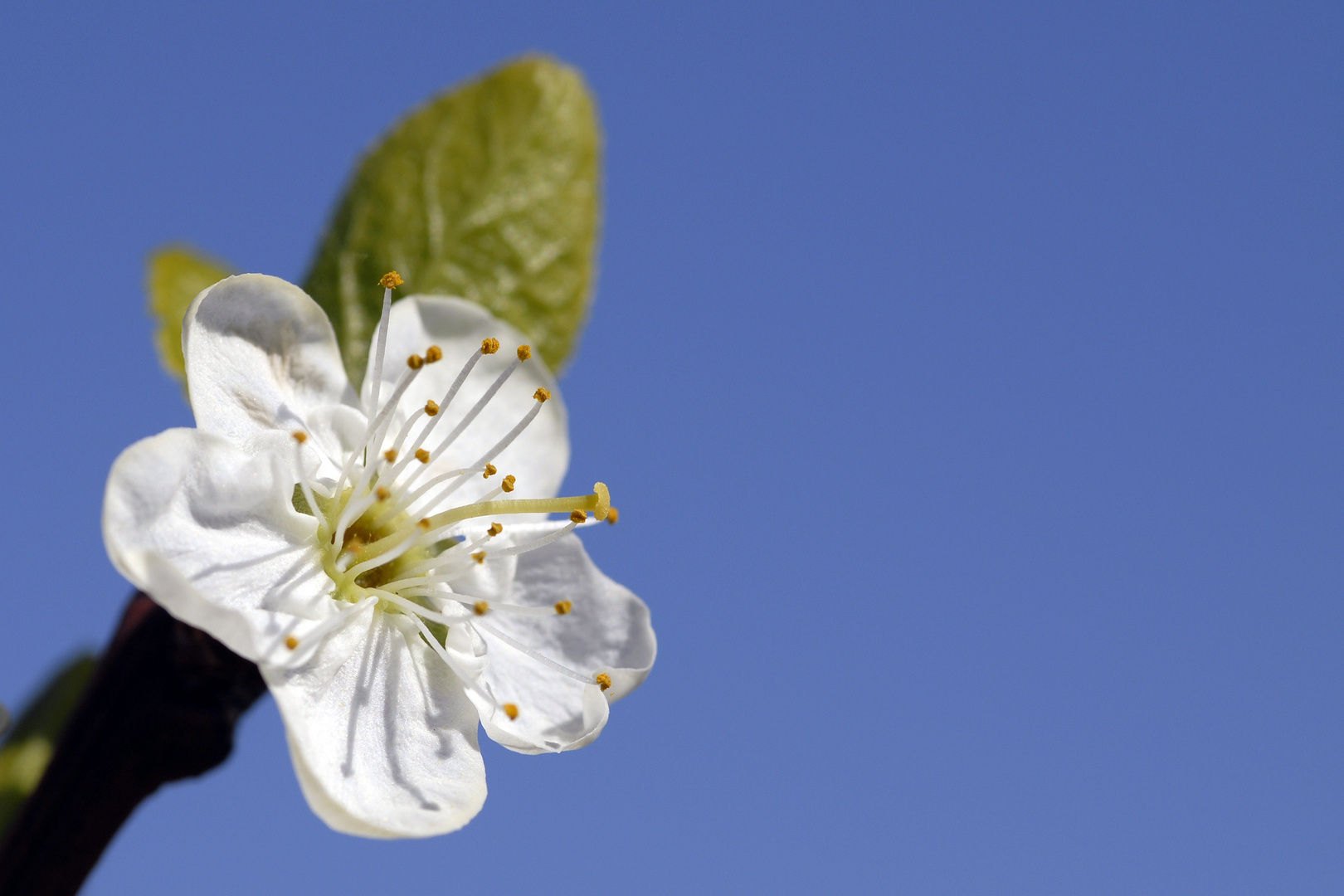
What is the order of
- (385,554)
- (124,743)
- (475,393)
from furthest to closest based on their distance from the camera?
1. (475,393)
2. (385,554)
3. (124,743)

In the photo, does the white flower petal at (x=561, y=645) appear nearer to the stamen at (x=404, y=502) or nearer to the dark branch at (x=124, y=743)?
the stamen at (x=404, y=502)

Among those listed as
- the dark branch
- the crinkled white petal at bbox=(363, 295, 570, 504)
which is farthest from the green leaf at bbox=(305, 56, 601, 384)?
the dark branch

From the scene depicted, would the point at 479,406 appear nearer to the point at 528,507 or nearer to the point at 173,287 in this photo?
the point at 528,507

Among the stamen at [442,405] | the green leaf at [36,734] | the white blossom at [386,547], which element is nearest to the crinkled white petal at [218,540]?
the white blossom at [386,547]

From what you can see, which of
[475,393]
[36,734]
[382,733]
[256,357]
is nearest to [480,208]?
[475,393]

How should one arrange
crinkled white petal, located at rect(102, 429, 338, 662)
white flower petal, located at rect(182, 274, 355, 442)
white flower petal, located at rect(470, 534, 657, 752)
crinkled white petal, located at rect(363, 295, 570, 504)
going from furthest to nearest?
crinkled white petal, located at rect(363, 295, 570, 504) < white flower petal, located at rect(470, 534, 657, 752) < white flower petal, located at rect(182, 274, 355, 442) < crinkled white petal, located at rect(102, 429, 338, 662)

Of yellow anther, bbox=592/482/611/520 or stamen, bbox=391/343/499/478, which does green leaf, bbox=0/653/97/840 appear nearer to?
stamen, bbox=391/343/499/478
